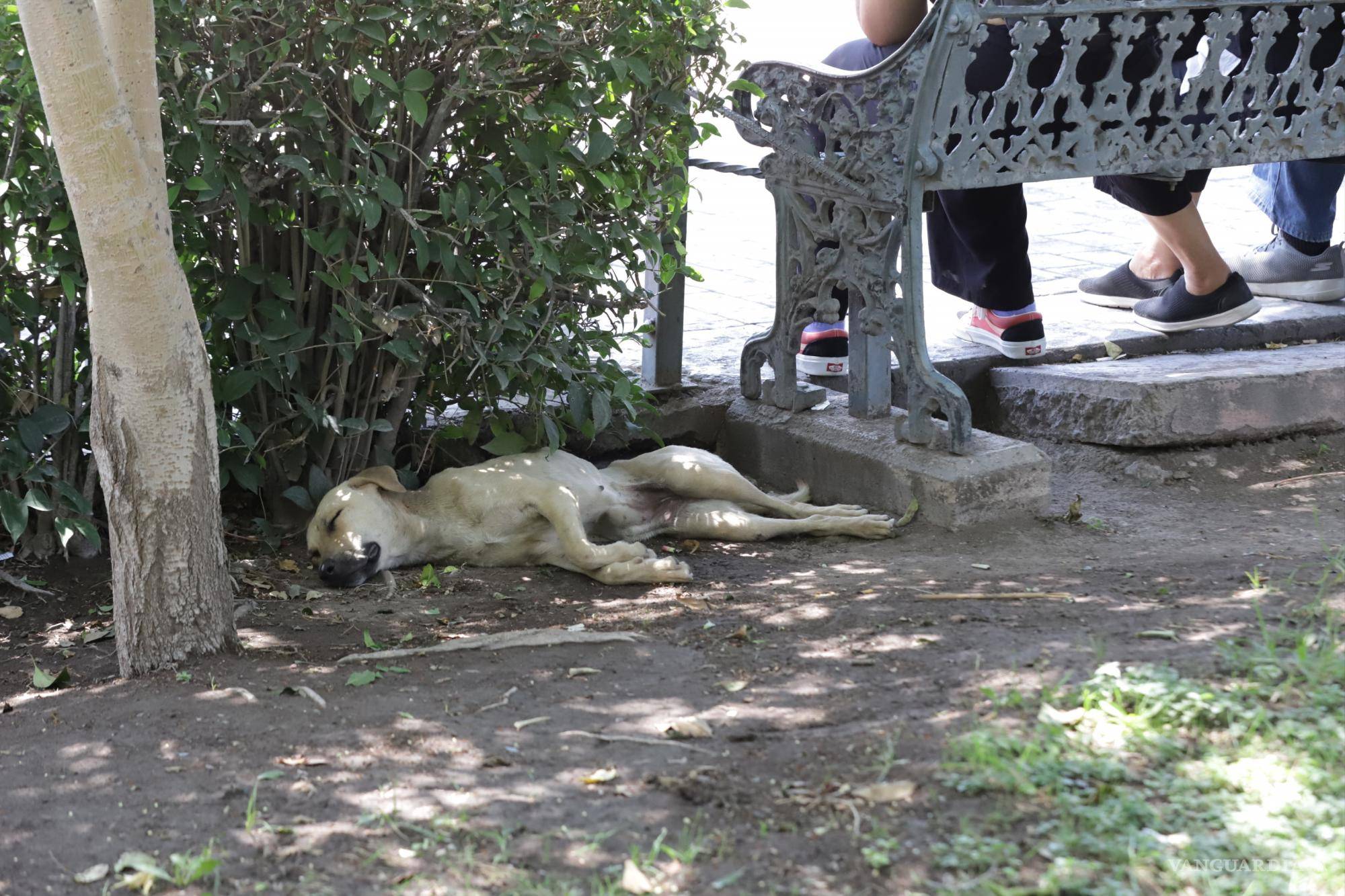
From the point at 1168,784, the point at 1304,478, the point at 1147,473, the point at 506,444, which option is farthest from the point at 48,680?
the point at 1304,478

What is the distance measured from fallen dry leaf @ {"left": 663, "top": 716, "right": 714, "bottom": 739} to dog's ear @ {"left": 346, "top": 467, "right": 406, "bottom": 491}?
1793 millimetres

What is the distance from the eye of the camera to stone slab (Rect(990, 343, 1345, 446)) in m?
5.53

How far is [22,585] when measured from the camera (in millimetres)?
4219

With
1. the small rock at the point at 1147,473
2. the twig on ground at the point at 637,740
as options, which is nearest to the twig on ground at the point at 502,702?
the twig on ground at the point at 637,740

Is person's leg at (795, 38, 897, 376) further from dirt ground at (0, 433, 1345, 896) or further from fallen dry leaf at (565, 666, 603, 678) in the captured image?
fallen dry leaf at (565, 666, 603, 678)

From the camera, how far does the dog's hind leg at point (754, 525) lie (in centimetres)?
492

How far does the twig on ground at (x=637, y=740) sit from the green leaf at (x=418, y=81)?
2.04 metres

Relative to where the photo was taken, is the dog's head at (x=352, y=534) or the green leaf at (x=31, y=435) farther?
the dog's head at (x=352, y=534)

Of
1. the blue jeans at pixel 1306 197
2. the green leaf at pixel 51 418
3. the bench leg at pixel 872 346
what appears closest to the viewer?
the green leaf at pixel 51 418

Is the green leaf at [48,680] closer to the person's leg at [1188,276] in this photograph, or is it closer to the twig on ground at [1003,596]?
the twig on ground at [1003,596]

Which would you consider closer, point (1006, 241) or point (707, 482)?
point (707, 482)

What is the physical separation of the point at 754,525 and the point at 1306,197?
3601 mm

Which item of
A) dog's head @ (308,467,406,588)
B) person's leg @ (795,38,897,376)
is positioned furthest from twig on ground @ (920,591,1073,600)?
person's leg @ (795,38,897,376)

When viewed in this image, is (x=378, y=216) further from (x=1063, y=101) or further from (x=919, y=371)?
(x=1063, y=101)
